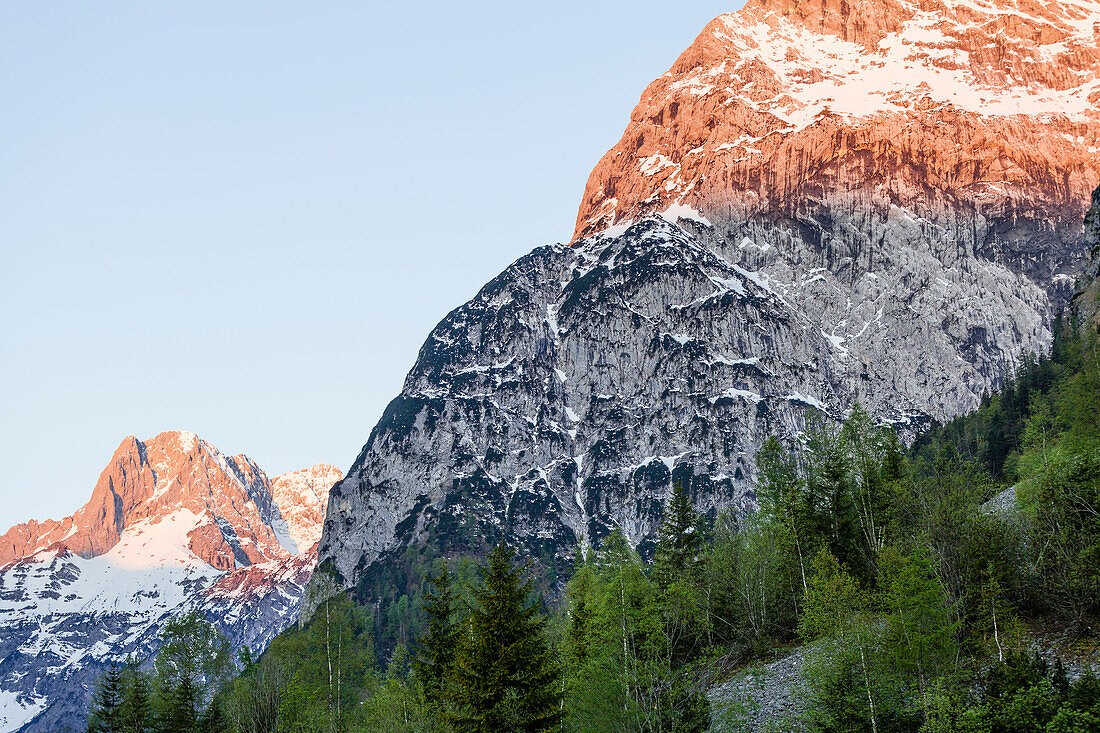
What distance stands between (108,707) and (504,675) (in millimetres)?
66792

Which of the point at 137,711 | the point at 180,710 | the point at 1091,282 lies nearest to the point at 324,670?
the point at 180,710

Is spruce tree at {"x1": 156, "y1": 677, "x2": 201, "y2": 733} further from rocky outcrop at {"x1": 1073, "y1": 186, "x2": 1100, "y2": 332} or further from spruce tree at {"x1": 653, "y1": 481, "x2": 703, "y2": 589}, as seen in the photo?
rocky outcrop at {"x1": 1073, "y1": 186, "x2": 1100, "y2": 332}

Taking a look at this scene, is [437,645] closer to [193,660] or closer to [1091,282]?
[193,660]

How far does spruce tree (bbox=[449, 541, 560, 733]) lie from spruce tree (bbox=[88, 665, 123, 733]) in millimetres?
60474

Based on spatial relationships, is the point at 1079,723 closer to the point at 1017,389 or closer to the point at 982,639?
the point at 982,639

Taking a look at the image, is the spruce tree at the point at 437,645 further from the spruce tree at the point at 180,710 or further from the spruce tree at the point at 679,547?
the spruce tree at the point at 180,710

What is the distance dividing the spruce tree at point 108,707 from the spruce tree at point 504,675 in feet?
198

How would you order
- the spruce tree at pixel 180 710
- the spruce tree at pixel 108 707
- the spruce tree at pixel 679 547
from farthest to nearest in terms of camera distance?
the spruce tree at pixel 108 707
the spruce tree at pixel 180 710
the spruce tree at pixel 679 547

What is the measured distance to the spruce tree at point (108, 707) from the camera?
87.1m

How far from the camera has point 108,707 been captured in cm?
8975

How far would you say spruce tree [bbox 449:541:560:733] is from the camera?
41.7 meters

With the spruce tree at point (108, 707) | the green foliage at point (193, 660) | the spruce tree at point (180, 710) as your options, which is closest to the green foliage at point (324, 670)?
the spruce tree at point (180, 710)

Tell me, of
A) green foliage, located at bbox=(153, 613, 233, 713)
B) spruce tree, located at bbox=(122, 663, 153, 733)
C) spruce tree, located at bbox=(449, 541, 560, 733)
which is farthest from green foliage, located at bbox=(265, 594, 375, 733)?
spruce tree, located at bbox=(449, 541, 560, 733)

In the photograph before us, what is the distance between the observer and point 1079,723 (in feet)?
113
